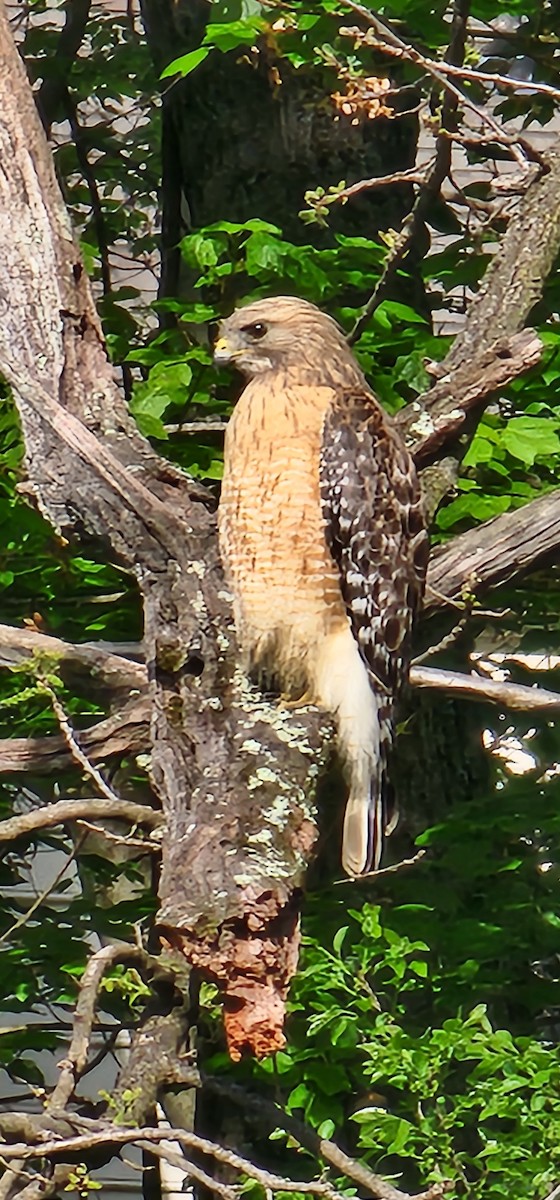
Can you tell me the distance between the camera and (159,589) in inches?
98.0

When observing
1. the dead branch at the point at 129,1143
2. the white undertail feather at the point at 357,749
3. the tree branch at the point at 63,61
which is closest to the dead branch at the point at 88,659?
the white undertail feather at the point at 357,749

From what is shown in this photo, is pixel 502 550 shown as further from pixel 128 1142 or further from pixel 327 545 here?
pixel 128 1142

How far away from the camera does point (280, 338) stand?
10.0 ft

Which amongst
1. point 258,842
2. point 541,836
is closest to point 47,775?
point 258,842

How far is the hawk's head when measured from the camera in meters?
3.02

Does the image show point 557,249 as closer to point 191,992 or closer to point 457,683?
point 457,683

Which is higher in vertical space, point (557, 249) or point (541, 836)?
point (557, 249)

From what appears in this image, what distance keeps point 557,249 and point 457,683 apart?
84cm

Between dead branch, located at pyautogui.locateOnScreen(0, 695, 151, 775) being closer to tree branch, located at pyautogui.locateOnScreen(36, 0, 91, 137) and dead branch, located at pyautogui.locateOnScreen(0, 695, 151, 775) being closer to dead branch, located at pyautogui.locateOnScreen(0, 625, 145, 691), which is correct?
dead branch, located at pyautogui.locateOnScreen(0, 625, 145, 691)

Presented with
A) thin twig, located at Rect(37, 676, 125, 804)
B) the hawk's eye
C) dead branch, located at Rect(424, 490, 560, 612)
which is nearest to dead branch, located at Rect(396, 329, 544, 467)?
dead branch, located at Rect(424, 490, 560, 612)

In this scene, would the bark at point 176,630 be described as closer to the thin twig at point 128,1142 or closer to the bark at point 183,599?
the bark at point 183,599

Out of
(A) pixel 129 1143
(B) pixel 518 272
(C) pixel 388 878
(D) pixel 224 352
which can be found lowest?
(C) pixel 388 878

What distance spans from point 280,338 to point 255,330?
0.17 ft

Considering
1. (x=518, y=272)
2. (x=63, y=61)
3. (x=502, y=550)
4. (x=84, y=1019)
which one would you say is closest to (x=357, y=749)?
(x=502, y=550)
